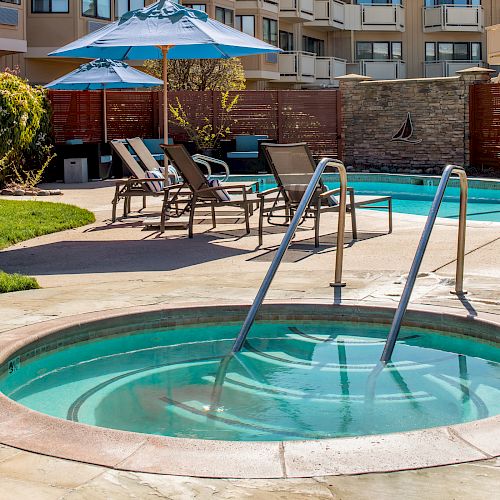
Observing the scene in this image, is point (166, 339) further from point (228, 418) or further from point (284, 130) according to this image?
point (284, 130)

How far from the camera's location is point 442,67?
50.1m

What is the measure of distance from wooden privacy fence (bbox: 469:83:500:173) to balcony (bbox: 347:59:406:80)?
2485 cm

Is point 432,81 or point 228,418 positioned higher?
point 432,81

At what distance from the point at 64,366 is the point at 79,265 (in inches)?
134

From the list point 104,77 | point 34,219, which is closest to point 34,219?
point 34,219

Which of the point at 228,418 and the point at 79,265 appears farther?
the point at 79,265

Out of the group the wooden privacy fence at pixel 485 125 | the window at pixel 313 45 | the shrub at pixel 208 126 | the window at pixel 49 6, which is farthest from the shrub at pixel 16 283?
the window at pixel 313 45

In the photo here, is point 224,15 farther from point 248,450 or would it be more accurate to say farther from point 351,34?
point 248,450

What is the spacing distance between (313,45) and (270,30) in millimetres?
4701

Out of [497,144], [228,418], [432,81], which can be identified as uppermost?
[432,81]

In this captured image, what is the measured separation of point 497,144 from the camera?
2373 centimetres

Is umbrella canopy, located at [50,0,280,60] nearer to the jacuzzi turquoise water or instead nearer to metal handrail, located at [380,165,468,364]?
metal handrail, located at [380,165,468,364]

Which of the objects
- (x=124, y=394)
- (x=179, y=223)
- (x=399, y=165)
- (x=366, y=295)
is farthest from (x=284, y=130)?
(x=124, y=394)

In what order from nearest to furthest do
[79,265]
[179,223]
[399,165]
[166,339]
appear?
[166,339] < [79,265] < [179,223] < [399,165]
